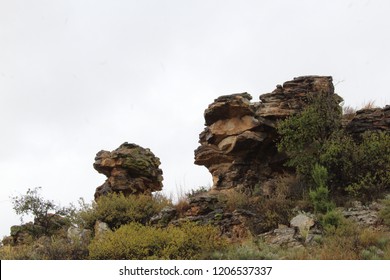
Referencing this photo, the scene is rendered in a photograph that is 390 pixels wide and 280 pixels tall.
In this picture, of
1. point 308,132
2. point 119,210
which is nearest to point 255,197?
point 308,132

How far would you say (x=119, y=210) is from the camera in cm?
1834

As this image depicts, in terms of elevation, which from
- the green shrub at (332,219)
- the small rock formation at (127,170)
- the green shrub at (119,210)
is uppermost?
the small rock formation at (127,170)

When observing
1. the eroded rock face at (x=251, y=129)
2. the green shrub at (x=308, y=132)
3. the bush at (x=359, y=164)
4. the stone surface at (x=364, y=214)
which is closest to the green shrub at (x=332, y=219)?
the stone surface at (x=364, y=214)

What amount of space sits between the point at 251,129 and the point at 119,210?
241 inches

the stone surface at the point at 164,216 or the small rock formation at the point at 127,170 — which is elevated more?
the small rock formation at the point at 127,170

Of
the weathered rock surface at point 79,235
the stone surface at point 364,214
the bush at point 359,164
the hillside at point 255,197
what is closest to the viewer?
the hillside at point 255,197

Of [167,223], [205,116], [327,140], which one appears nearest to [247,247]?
[167,223]

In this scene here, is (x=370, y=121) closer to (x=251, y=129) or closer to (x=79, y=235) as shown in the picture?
(x=251, y=129)

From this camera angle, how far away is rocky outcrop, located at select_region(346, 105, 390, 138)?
18844 mm

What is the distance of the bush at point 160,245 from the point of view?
1254 cm

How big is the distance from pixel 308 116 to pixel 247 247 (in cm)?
737

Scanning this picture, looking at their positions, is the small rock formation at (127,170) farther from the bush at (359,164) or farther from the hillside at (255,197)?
the bush at (359,164)

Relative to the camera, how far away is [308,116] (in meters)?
18.4

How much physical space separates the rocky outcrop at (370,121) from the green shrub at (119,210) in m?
7.96
